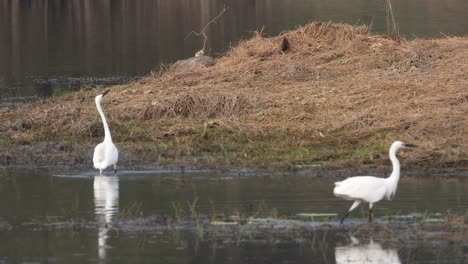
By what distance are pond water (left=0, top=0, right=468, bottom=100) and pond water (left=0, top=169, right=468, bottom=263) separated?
10882mm

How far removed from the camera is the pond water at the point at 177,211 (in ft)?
35.9

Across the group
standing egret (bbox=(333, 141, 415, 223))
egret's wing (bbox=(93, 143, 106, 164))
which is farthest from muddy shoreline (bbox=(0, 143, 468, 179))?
standing egret (bbox=(333, 141, 415, 223))

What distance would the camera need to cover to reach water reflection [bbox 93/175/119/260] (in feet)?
38.5

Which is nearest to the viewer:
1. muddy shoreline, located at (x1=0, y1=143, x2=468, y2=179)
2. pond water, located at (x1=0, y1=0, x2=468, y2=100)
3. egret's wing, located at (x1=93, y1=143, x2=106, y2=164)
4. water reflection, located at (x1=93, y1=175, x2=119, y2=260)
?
water reflection, located at (x1=93, y1=175, x2=119, y2=260)

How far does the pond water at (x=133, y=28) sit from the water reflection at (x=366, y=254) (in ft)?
50.9

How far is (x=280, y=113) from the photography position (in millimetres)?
19250

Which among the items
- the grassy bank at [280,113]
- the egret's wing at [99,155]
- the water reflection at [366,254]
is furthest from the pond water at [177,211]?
the grassy bank at [280,113]

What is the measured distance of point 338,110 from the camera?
19281 mm

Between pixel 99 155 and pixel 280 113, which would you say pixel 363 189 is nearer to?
pixel 99 155

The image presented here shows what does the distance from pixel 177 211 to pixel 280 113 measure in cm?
647

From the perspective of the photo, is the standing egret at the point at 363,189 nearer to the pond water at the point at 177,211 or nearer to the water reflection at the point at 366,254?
the pond water at the point at 177,211

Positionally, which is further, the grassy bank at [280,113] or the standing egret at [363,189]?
the grassy bank at [280,113]

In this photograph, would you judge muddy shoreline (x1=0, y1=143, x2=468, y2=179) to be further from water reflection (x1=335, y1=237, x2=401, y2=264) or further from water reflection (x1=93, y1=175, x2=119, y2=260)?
water reflection (x1=335, y1=237, x2=401, y2=264)

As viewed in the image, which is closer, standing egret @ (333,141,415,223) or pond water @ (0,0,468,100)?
standing egret @ (333,141,415,223)
